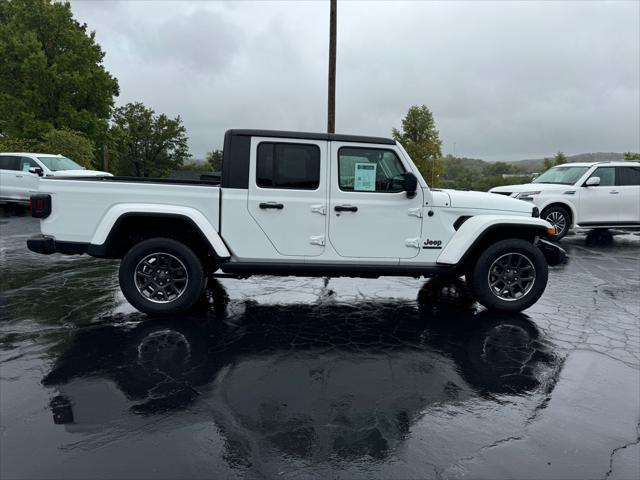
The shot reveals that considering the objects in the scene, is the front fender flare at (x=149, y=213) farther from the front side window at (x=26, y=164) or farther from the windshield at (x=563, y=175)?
the front side window at (x=26, y=164)

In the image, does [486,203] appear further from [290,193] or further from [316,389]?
[316,389]

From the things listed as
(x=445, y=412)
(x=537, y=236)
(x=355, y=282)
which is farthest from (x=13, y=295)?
(x=537, y=236)

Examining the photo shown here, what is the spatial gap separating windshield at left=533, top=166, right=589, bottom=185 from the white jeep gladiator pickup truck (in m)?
7.31

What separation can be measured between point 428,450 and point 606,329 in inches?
132

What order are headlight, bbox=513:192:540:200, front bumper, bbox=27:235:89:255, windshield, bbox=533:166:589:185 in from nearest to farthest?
front bumper, bbox=27:235:89:255, headlight, bbox=513:192:540:200, windshield, bbox=533:166:589:185

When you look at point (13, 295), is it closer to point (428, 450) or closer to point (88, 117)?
point (428, 450)

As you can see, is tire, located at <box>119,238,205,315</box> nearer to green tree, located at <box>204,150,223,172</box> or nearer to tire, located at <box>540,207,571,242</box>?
tire, located at <box>540,207,571,242</box>

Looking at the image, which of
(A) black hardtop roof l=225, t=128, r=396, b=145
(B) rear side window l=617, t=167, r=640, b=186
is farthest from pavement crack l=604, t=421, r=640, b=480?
(B) rear side window l=617, t=167, r=640, b=186

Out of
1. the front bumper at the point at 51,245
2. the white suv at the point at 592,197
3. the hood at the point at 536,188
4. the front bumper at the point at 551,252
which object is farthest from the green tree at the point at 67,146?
the front bumper at the point at 551,252

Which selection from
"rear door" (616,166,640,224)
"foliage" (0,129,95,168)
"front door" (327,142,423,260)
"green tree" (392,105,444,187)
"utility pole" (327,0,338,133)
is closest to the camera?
"front door" (327,142,423,260)

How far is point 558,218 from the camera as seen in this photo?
36.8ft

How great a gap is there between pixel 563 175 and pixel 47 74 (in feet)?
112

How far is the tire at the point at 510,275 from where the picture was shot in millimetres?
5316

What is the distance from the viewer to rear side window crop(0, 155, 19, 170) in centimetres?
1514
